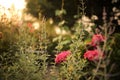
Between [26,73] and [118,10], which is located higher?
[118,10]

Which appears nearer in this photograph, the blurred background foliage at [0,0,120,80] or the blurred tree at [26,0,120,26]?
the blurred background foliage at [0,0,120,80]

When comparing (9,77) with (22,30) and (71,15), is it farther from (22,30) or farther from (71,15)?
(71,15)

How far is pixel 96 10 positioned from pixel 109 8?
0.51 meters

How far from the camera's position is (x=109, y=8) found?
12.7m

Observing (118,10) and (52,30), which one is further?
(52,30)

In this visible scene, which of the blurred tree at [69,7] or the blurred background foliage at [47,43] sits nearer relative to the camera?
the blurred background foliage at [47,43]

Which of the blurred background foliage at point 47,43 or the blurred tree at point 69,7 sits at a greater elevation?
the blurred tree at point 69,7

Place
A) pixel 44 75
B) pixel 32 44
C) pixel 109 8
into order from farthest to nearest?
pixel 109 8
pixel 32 44
pixel 44 75

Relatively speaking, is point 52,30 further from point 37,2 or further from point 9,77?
point 9,77

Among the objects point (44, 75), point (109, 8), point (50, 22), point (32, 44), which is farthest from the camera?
point (50, 22)

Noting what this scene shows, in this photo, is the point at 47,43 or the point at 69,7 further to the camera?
the point at 69,7

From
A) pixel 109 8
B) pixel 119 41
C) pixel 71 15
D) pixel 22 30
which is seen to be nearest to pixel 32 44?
pixel 22 30

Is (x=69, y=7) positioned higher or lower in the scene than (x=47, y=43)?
higher

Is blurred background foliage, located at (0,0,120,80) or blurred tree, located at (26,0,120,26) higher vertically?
blurred tree, located at (26,0,120,26)
